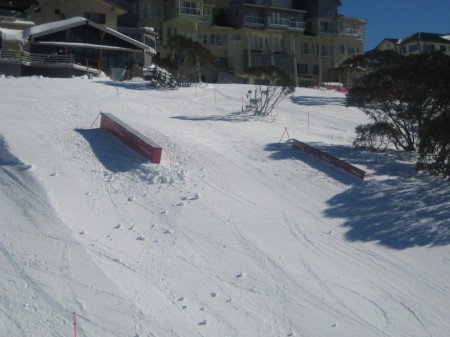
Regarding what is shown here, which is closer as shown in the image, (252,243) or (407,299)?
(407,299)

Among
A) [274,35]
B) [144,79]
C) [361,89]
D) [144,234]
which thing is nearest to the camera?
[144,234]

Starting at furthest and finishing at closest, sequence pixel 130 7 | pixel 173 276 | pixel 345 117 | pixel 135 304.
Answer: pixel 130 7
pixel 345 117
pixel 173 276
pixel 135 304

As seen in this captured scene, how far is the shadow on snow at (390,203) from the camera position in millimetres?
12627

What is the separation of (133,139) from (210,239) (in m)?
5.40

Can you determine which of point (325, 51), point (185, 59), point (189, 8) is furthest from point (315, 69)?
point (185, 59)

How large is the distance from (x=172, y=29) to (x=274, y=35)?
1104cm

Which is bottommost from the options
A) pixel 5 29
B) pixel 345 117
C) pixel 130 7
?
pixel 345 117

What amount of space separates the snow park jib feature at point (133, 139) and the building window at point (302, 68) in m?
45.4

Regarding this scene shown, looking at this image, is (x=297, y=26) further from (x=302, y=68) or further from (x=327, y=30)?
(x=327, y=30)

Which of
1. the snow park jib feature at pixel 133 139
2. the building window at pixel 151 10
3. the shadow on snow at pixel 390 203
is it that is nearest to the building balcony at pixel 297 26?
the building window at pixel 151 10

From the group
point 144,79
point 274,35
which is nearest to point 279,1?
point 274,35

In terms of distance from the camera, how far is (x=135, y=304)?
8594 millimetres

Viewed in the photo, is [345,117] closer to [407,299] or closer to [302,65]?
[407,299]

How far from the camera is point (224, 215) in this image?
12.4 meters
